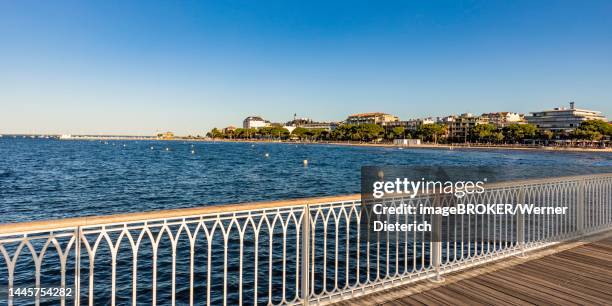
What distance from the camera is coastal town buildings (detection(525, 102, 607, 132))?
15462cm

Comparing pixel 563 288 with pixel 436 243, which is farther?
pixel 436 243

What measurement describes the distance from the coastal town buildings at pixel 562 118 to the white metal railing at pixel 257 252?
175138 mm

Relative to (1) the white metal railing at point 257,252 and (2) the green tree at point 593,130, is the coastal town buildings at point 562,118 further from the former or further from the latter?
(1) the white metal railing at point 257,252

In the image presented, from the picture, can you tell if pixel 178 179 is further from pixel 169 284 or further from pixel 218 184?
pixel 169 284

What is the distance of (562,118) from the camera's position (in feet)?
522

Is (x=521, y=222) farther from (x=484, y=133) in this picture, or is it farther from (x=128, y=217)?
(x=484, y=133)

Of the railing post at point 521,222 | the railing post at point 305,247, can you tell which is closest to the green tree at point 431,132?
the railing post at point 521,222

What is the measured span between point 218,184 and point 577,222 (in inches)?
1216

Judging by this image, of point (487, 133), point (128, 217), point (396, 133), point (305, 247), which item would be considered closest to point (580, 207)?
point (305, 247)

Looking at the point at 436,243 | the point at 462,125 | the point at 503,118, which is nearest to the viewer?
the point at 436,243

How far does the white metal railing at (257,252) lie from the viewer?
3525mm

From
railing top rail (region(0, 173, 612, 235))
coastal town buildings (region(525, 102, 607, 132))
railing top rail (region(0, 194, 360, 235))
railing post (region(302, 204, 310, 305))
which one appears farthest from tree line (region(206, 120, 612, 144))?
railing top rail (region(0, 194, 360, 235))

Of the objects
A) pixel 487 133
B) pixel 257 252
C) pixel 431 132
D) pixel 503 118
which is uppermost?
pixel 503 118

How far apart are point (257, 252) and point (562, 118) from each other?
192 m
